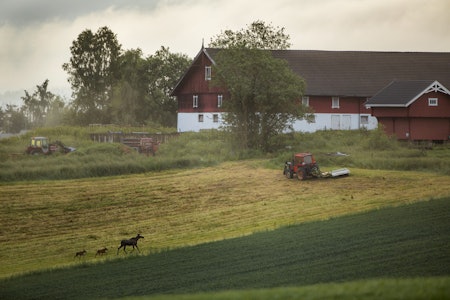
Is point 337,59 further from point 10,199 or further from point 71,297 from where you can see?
point 71,297

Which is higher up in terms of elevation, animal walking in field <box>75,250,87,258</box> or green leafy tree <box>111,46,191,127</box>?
green leafy tree <box>111,46,191,127</box>

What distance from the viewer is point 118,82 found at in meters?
75.4

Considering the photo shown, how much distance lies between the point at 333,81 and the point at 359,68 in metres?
3.23

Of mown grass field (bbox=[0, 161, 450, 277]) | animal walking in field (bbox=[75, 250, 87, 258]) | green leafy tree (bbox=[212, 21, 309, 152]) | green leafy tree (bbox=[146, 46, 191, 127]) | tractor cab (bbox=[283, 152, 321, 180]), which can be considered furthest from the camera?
green leafy tree (bbox=[146, 46, 191, 127])

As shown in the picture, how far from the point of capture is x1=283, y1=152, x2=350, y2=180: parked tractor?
34562 millimetres

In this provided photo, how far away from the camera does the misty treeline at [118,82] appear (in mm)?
71000

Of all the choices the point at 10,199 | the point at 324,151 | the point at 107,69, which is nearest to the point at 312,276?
the point at 10,199

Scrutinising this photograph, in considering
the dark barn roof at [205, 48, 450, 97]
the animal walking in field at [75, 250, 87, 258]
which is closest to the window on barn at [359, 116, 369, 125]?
the dark barn roof at [205, 48, 450, 97]

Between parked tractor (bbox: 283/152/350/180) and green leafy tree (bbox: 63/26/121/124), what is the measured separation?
44263 mm

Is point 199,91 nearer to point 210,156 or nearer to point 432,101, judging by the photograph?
point 210,156

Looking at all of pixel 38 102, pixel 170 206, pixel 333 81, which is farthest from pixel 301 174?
pixel 38 102

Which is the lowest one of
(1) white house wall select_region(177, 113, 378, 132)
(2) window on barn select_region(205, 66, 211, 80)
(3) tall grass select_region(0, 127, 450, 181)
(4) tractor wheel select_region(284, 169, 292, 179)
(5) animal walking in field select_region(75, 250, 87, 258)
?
(5) animal walking in field select_region(75, 250, 87, 258)

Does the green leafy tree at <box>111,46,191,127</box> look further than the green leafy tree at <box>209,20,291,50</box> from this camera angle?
Yes

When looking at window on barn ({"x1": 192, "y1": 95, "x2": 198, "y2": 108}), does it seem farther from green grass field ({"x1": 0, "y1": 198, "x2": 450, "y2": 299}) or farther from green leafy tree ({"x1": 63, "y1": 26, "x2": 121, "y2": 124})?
green grass field ({"x1": 0, "y1": 198, "x2": 450, "y2": 299})
